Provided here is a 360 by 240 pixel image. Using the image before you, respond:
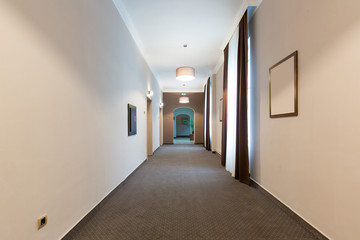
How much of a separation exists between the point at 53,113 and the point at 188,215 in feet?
6.60

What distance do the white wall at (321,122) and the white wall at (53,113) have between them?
2.61m

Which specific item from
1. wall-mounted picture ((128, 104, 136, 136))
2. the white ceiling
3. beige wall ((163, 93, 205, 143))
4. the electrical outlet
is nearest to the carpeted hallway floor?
the electrical outlet

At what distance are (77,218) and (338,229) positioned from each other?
2649 millimetres

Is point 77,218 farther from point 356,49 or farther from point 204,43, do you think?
point 204,43

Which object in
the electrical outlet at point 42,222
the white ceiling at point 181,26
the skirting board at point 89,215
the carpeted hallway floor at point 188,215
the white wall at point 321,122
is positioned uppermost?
the white ceiling at point 181,26

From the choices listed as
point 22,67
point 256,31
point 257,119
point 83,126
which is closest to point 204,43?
point 256,31

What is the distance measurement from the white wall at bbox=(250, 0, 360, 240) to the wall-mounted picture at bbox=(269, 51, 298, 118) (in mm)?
87

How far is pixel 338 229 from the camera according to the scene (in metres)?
1.84

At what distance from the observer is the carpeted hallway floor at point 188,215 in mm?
2209

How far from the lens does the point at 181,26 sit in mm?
4719

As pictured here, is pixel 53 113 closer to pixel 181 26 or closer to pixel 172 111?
pixel 181 26

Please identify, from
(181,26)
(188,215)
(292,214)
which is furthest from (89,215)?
(181,26)

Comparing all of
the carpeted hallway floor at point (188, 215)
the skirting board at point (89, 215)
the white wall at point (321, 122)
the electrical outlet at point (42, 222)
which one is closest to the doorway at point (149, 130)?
the carpeted hallway floor at point (188, 215)

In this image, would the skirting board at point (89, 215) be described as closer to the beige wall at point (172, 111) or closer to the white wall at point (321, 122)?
the white wall at point (321, 122)
